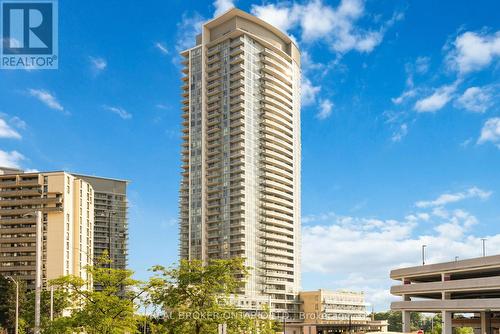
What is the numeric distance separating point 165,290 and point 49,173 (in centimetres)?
8392

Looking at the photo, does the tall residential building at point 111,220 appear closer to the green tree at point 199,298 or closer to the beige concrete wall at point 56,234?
the beige concrete wall at point 56,234

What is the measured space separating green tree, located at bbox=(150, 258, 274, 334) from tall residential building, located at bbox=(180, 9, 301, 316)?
94624 millimetres

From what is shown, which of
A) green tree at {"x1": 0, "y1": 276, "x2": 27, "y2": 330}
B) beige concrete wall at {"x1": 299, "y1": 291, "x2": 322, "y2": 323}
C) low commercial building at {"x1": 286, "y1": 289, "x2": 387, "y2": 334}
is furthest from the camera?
beige concrete wall at {"x1": 299, "y1": 291, "x2": 322, "y2": 323}

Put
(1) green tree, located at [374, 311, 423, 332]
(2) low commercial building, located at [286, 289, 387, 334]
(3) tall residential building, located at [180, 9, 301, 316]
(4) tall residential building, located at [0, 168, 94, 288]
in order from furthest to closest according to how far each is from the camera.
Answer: (1) green tree, located at [374, 311, 423, 332] < (3) tall residential building, located at [180, 9, 301, 316] < (2) low commercial building, located at [286, 289, 387, 334] < (4) tall residential building, located at [0, 168, 94, 288]

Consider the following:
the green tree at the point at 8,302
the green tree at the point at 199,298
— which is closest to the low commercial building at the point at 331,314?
the green tree at the point at 8,302

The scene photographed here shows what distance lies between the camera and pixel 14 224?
11862 cm

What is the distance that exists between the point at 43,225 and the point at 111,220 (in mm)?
78700

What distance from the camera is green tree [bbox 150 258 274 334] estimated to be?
40.5 meters

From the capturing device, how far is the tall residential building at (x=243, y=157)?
141 metres

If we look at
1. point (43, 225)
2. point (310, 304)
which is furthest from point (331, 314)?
point (43, 225)

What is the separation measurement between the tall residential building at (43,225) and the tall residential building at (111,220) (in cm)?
6424

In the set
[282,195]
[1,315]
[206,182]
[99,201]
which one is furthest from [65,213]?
[99,201]

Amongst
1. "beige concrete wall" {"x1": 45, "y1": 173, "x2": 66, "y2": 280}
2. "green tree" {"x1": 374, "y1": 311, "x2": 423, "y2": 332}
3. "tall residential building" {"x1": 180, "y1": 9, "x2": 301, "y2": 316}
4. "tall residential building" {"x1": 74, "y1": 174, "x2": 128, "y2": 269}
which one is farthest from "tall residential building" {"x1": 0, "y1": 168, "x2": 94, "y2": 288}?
"green tree" {"x1": 374, "y1": 311, "x2": 423, "y2": 332}

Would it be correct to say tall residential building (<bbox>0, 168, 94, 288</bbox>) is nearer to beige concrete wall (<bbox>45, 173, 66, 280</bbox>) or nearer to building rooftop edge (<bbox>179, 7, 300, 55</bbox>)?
beige concrete wall (<bbox>45, 173, 66, 280</bbox>)
